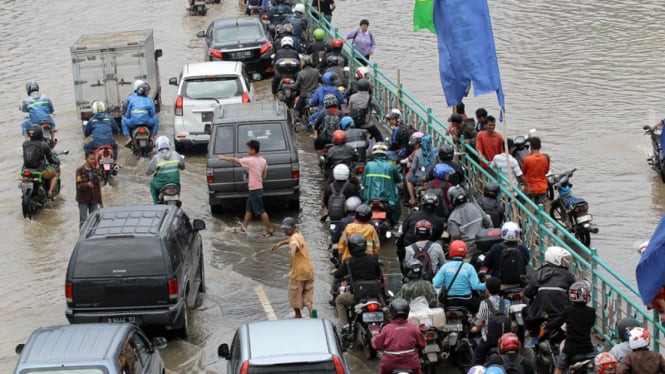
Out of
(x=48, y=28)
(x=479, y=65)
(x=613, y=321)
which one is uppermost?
(x=479, y=65)

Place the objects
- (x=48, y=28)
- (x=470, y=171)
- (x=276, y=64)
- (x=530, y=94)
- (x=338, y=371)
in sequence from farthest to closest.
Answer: (x=48, y=28) → (x=530, y=94) → (x=276, y=64) → (x=470, y=171) → (x=338, y=371)

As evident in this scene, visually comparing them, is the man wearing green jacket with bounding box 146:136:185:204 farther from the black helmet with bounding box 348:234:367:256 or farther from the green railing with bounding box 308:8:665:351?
the black helmet with bounding box 348:234:367:256

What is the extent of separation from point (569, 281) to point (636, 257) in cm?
575

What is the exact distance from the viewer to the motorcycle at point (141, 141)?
75.3 ft

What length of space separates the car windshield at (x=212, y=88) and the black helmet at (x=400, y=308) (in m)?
12.1

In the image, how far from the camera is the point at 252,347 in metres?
10.6

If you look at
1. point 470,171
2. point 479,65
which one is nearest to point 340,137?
point 470,171

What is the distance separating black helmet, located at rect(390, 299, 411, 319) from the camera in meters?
12.0

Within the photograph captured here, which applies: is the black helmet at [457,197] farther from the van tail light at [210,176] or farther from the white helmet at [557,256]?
the van tail light at [210,176]

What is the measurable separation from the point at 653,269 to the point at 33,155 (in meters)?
12.3

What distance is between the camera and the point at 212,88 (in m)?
23.5

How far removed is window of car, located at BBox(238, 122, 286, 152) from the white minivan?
3.87 meters

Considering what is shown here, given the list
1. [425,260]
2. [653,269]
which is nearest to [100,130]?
[425,260]

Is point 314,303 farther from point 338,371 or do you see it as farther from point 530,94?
point 530,94
